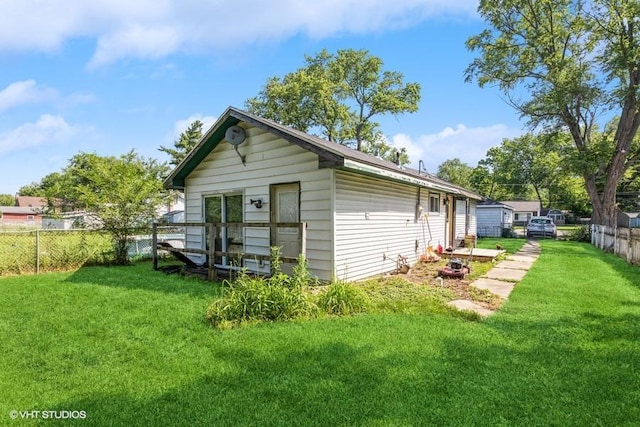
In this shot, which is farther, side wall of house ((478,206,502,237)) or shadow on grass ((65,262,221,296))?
side wall of house ((478,206,502,237))

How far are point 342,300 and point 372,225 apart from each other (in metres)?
3.09

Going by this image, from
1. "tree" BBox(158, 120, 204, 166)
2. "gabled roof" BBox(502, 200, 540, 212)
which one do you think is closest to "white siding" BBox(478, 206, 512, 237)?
"gabled roof" BBox(502, 200, 540, 212)

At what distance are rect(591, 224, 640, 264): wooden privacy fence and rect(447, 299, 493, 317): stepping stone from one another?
26.9ft

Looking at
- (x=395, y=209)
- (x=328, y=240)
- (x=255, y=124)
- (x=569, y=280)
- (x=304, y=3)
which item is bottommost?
(x=569, y=280)

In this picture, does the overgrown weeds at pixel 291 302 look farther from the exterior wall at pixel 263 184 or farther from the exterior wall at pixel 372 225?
the exterior wall at pixel 372 225

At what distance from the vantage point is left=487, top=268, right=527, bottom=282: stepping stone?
27.0 feet

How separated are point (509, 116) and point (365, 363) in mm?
24535

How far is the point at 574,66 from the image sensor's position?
20.0 meters

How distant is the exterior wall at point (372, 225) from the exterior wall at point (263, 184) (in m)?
0.34

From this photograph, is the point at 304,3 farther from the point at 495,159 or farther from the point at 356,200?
the point at 495,159

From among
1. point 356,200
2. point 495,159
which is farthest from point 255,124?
point 495,159

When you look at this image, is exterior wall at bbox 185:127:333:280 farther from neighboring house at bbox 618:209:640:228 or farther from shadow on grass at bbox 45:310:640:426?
neighboring house at bbox 618:209:640:228

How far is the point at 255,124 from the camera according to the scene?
7.70 meters

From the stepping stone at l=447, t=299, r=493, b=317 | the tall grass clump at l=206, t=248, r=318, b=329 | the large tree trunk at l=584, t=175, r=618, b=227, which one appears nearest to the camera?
the tall grass clump at l=206, t=248, r=318, b=329
